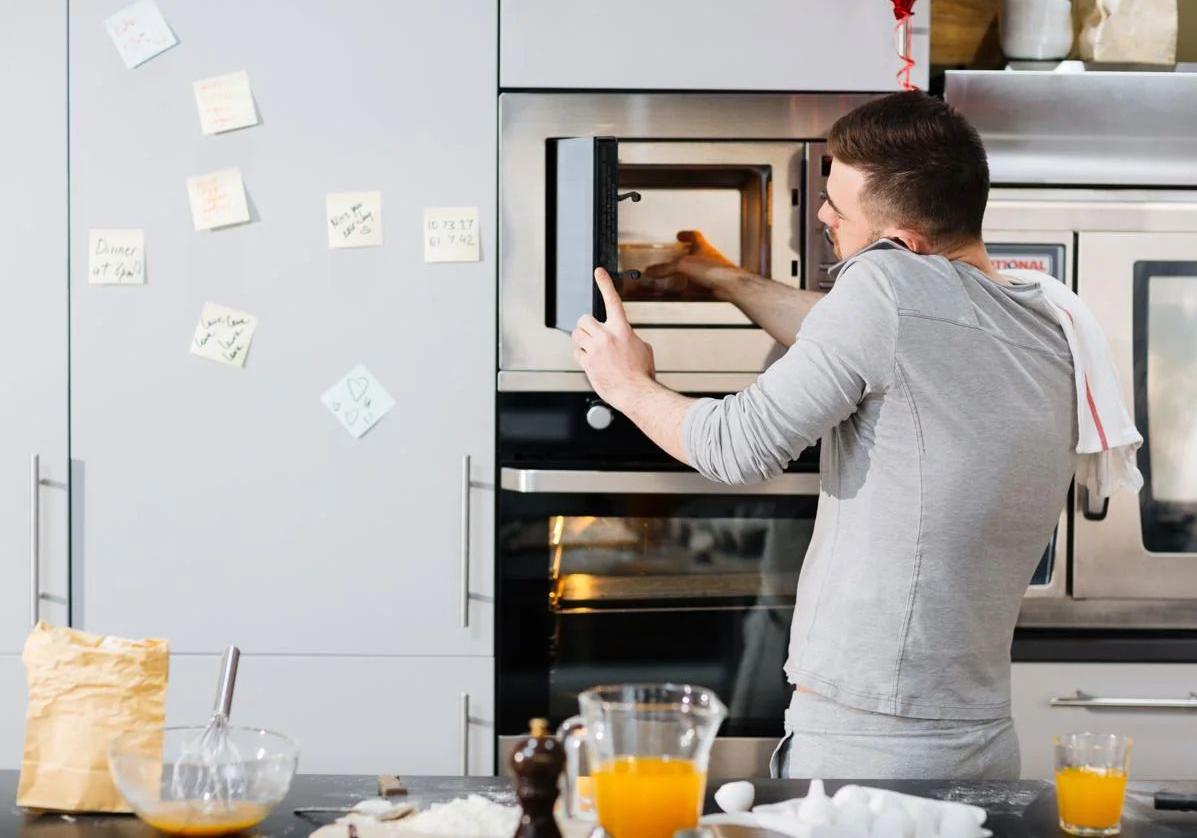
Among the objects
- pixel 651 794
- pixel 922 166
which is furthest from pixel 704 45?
pixel 651 794

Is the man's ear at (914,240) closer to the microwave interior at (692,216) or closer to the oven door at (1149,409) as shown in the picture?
the microwave interior at (692,216)

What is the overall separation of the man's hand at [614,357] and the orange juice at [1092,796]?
77cm

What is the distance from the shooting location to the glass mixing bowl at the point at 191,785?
3.97 feet

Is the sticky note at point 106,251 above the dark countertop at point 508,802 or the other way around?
above

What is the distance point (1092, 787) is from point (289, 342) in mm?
1521

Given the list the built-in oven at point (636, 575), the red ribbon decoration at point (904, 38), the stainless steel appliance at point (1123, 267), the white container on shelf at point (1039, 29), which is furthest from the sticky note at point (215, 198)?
the white container on shelf at point (1039, 29)

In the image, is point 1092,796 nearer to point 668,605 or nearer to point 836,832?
point 836,832

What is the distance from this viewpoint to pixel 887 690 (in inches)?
65.4

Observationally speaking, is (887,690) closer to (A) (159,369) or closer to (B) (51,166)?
(A) (159,369)

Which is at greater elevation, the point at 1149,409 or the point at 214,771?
the point at 1149,409

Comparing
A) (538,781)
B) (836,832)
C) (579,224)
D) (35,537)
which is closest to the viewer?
(538,781)

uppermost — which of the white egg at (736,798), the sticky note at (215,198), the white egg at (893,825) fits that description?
the sticky note at (215,198)

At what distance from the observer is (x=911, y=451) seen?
1643mm

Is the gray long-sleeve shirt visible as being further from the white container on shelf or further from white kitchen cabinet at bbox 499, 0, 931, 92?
the white container on shelf
